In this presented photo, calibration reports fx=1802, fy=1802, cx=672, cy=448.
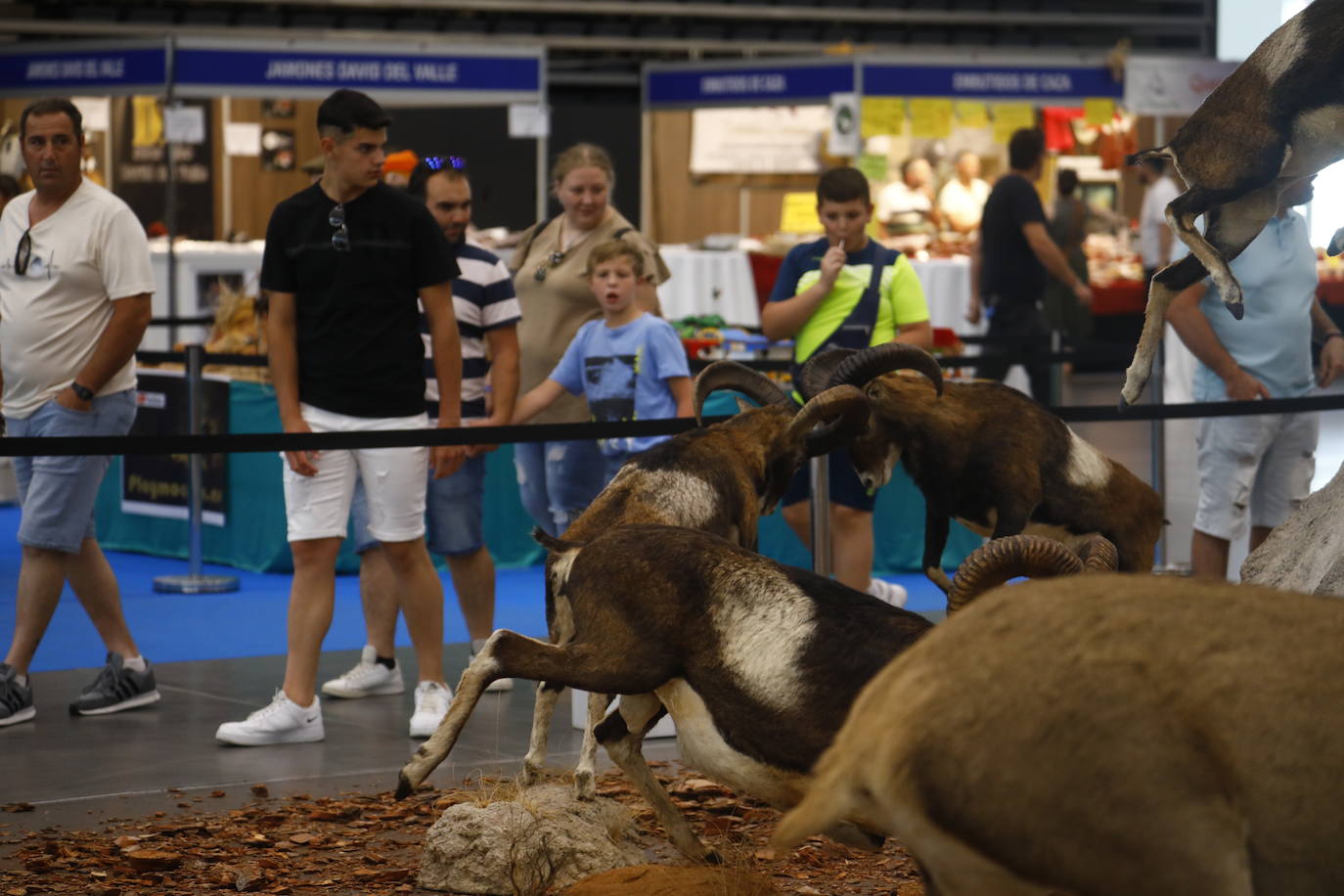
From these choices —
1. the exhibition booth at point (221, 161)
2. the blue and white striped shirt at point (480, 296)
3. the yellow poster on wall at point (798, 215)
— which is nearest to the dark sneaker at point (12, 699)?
the blue and white striped shirt at point (480, 296)

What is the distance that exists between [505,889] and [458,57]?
10.8m

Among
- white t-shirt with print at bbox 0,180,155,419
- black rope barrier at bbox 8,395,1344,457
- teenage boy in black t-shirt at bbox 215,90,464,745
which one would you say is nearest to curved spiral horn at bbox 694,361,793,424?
black rope barrier at bbox 8,395,1344,457

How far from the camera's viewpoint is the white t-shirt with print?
7.00 m

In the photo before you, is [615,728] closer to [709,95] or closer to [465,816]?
[465,816]

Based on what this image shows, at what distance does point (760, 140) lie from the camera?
730 inches

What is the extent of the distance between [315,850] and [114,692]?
7.42ft

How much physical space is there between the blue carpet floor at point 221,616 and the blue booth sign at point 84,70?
4.47 m

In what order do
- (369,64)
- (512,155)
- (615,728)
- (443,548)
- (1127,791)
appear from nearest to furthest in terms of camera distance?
(1127,791)
(615,728)
(443,548)
(369,64)
(512,155)

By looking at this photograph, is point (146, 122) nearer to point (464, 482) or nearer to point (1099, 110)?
point (1099, 110)

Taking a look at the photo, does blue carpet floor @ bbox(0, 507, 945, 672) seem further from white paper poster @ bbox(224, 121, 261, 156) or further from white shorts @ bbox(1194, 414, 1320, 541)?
white paper poster @ bbox(224, 121, 261, 156)

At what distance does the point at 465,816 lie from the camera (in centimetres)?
495

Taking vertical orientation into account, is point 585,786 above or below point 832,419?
below

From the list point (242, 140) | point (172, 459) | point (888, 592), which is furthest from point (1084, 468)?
point (242, 140)

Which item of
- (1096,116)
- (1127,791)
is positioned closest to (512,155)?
(1096,116)
